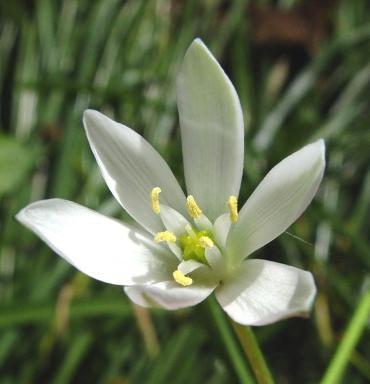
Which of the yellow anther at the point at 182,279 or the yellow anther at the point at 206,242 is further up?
the yellow anther at the point at 206,242

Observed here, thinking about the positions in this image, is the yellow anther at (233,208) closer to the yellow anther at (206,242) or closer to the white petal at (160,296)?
the yellow anther at (206,242)

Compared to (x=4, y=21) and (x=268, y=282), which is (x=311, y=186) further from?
(x=4, y=21)

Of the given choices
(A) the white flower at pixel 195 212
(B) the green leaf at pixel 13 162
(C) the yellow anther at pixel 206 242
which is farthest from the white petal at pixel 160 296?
(B) the green leaf at pixel 13 162

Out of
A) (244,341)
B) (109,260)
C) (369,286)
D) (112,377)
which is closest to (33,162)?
(112,377)

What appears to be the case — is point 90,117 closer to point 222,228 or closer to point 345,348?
point 222,228

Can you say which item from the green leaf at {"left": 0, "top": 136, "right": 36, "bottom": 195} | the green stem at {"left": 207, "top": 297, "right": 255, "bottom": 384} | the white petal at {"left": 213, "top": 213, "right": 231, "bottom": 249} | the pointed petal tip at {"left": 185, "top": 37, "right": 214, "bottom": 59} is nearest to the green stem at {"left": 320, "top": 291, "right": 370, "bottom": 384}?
the green stem at {"left": 207, "top": 297, "right": 255, "bottom": 384}

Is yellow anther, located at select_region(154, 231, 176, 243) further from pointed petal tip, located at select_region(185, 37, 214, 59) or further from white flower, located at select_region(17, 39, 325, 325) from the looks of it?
pointed petal tip, located at select_region(185, 37, 214, 59)

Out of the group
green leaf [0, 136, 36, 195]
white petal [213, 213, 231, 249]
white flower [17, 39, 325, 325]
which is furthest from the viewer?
green leaf [0, 136, 36, 195]

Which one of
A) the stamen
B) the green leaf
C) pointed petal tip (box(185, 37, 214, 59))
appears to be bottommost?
the green leaf


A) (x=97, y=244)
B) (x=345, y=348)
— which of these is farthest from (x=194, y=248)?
(x=345, y=348)
